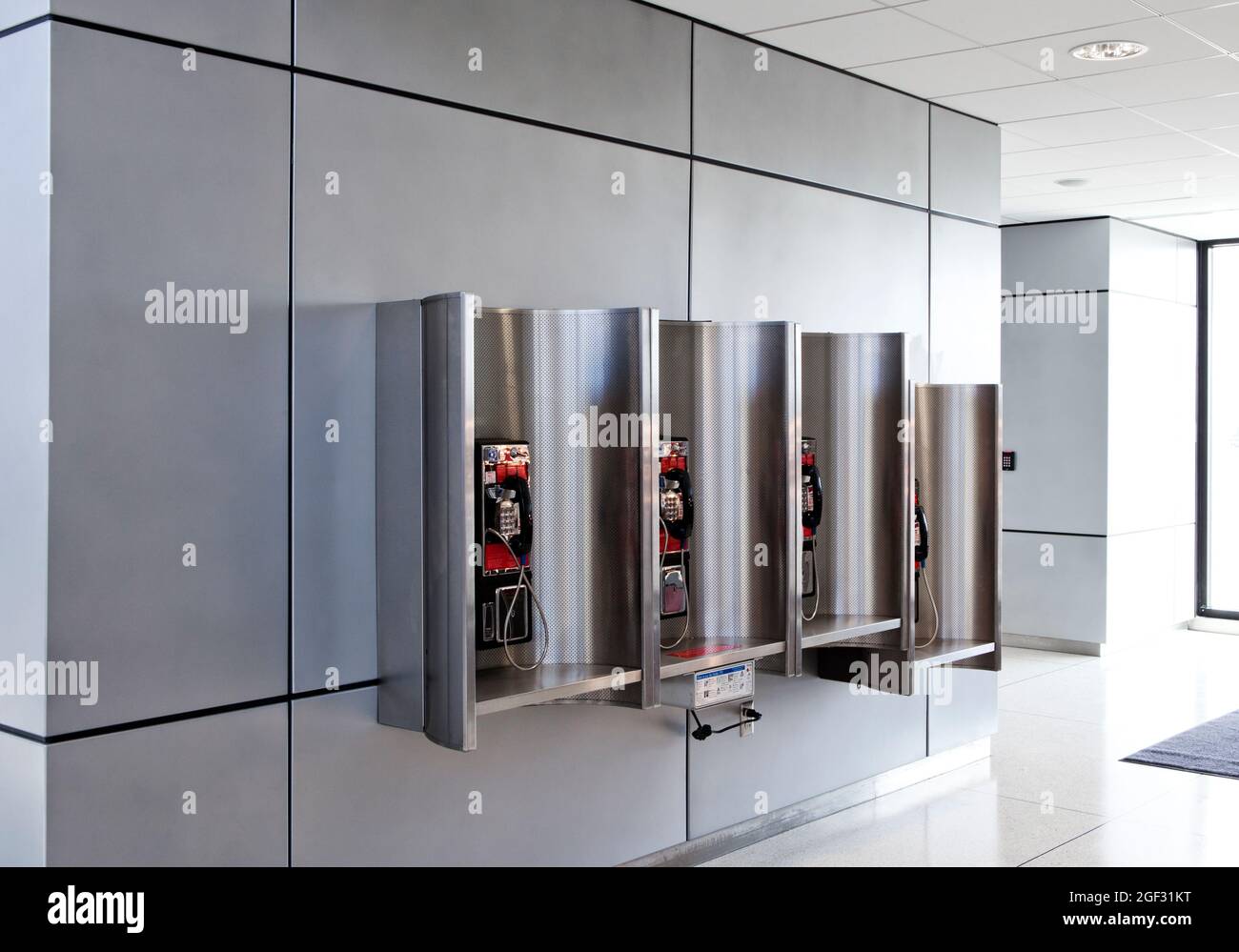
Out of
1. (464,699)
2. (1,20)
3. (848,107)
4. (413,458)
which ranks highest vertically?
(848,107)

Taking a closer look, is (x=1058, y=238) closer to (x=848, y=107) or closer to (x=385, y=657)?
(x=848, y=107)

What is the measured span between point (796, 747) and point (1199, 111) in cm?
324

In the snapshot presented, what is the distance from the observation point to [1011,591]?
8.38 meters

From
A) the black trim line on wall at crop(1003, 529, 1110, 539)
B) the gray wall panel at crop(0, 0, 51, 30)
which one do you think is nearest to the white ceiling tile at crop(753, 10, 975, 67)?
the gray wall panel at crop(0, 0, 51, 30)

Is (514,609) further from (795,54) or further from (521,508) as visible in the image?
(795,54)

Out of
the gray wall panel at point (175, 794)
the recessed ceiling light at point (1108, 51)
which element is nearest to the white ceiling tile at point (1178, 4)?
the recessed ceiling light at point (1108, 51)

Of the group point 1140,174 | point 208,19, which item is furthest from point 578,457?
point 1140,174

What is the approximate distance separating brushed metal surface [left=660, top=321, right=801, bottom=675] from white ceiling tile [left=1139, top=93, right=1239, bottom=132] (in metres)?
2.46

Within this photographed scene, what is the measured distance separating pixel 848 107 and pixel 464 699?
2922 millimetres

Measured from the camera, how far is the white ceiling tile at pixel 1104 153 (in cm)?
593

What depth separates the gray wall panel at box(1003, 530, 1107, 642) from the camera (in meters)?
Answer: 7.97

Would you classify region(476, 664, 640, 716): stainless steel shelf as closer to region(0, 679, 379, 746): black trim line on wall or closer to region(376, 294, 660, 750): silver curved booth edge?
region(376, 294, 660, 750): silver curved booth edge
